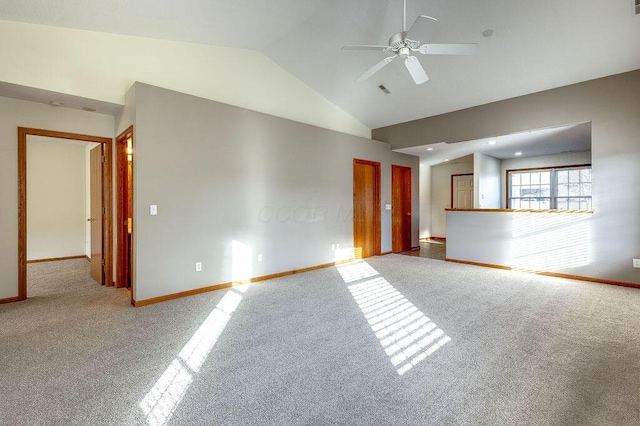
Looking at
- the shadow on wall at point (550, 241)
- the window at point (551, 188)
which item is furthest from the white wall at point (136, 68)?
the window at point (551, 188)

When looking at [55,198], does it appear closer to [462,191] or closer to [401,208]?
[401,208]

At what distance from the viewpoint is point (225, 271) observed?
4.22m

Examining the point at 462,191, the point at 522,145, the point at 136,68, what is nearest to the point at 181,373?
the point at 136,68

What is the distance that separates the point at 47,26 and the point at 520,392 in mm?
5658

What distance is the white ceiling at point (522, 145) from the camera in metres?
5.32

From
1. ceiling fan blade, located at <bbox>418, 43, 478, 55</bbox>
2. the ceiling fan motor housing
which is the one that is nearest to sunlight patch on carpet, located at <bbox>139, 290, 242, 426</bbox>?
the ceiling fan motor housing

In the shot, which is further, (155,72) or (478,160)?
(478,160)

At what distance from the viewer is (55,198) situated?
6.25 meters

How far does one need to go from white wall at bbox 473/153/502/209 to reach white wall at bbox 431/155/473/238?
86 centimetres

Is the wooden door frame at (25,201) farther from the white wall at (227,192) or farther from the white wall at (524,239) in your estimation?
the white wall at (524,239)

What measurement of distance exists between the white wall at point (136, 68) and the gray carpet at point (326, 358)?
270 centimetres

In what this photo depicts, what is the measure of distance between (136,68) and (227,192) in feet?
6.45

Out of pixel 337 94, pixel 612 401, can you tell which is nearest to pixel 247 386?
pixel 612 401

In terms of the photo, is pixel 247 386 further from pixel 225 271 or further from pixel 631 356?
pixel 631 356
